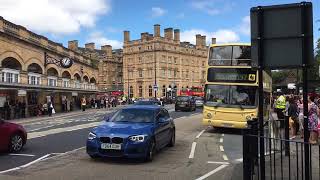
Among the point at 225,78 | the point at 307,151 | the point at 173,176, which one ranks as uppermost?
the point at 225,78

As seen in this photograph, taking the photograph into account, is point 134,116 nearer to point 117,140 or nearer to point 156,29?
point 117,140

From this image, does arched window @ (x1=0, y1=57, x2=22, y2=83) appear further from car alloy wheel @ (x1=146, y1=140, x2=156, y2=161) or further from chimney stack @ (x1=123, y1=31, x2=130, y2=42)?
chimney stack @ (x1=123, y1=31, x2=130, y2=42)

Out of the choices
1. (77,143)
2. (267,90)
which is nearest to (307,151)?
(77,143)

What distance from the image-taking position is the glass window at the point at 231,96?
871 inches

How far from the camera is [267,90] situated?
25.3m

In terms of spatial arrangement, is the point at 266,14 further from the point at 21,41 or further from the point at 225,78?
the point at 21,41

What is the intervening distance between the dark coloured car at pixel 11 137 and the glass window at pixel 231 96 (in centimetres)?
980

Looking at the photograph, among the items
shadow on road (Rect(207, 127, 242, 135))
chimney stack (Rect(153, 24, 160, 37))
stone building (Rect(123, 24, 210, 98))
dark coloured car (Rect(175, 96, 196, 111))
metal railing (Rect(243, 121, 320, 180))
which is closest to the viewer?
metal railing (Rect(243, 121, 320, 180))

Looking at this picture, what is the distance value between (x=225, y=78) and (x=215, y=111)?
1.62 meters

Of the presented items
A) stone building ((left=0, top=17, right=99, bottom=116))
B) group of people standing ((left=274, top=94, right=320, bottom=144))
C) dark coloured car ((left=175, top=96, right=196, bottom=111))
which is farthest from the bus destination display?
dark coloured car ((left=175, top=96, right=196, bottom=111))

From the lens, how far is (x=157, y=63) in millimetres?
127375

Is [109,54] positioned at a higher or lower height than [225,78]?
higher

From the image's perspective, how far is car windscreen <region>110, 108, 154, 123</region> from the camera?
14.4 meters

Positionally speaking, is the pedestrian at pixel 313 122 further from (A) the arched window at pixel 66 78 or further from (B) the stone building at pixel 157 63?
(B) the stone building at pixel 157 63
